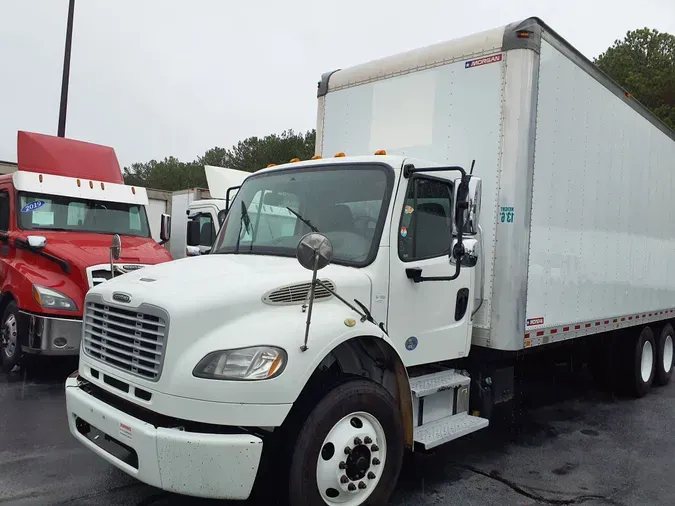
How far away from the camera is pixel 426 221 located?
4.24 metres

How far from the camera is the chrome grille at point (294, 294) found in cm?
340

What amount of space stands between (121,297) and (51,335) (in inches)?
146

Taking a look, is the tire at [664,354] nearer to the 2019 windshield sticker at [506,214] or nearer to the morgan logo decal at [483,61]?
the 2019 windshield sticker at [506,214]

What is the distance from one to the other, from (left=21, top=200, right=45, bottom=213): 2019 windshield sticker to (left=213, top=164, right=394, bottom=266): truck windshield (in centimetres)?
434

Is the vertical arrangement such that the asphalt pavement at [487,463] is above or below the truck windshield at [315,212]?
below

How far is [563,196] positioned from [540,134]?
0.77 meters

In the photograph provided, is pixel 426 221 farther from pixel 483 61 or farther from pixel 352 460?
pixel 352 460

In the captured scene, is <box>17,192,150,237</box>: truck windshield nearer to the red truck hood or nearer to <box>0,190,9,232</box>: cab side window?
the red truck hood

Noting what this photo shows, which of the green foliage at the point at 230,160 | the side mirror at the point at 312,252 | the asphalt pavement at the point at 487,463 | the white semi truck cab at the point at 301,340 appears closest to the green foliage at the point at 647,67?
the green foliage at the point at 230,160

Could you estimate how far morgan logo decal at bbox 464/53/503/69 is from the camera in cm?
477

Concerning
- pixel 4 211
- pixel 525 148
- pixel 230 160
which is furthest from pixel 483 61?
pixel 230 160

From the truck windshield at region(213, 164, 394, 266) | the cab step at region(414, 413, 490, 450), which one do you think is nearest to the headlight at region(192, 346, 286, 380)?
the truck windshield at region(213, 164, 394, 266)

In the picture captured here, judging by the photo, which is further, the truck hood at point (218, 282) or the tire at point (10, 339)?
the tire at point (10, 339)

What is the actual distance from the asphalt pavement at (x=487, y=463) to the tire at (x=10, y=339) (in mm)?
276
